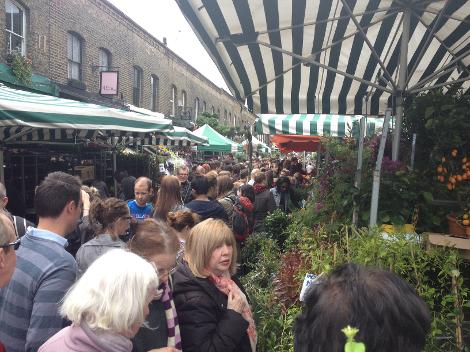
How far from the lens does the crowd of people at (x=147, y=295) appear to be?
1174mm

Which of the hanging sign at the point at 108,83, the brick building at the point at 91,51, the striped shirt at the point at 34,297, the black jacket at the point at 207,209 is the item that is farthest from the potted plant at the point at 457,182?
the hanging sign at the point at 108,83

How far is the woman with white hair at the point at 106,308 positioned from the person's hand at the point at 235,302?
0.71m

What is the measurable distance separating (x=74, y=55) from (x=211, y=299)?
13901 millimetres

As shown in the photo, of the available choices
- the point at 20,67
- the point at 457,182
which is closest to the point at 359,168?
the point at 457,182

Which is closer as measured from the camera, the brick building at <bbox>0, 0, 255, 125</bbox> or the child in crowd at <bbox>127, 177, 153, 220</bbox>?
the child in crowd at <bbox>127, 177, 153, 220</bbox>

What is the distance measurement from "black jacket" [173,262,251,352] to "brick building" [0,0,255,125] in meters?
3.89

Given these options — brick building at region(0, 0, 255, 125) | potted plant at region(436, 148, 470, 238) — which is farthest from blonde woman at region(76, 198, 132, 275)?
brick building at region(0, 0, 255, 125)

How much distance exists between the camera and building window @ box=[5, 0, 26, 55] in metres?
10.9

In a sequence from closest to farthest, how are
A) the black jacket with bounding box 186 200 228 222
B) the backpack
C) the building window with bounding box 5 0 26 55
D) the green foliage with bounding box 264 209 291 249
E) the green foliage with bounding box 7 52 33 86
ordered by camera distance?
the black jacket with bounding box 186 200 228 222 → the backpack → the green foliage with bounding box 264 209 291 249 → the green foliage with bounding box 7 52 33 86 → the building window with bounding box 5 0 26 55

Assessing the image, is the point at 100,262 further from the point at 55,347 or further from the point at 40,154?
the point at 40,154

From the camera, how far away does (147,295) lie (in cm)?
173

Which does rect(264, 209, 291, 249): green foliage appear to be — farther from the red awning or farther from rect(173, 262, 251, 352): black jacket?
the red awning

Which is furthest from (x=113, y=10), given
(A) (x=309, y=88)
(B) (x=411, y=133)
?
(B) (x=411, y=133)

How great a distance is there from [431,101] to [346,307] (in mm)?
3099
